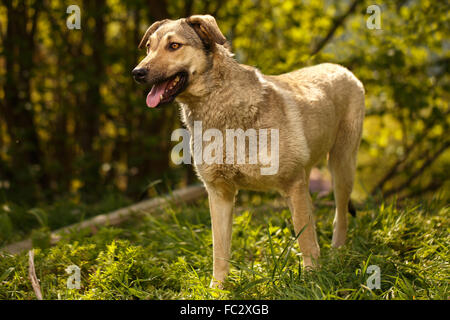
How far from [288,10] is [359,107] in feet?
12.5

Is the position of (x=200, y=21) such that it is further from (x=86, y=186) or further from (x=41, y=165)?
(x=41, y=165)

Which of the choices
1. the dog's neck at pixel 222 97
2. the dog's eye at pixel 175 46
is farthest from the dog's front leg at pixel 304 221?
the dog's eye at pixel 175 46

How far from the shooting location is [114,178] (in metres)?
9.34

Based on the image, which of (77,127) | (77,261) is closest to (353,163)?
(77,261)

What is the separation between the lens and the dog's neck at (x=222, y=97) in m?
3.67

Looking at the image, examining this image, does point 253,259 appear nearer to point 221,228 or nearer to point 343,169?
point 221,228

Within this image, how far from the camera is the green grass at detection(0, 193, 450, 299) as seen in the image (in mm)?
3477

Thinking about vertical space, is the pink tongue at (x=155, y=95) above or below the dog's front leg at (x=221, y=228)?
above

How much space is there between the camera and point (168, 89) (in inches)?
140

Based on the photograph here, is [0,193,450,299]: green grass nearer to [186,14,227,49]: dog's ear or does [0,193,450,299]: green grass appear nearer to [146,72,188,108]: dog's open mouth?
[146,72,188,108]: dog's open mouth

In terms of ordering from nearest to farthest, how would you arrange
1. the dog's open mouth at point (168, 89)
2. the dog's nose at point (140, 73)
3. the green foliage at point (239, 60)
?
the dog's nose at point (140, 73), the dog's open mouth at point (168, 89), the green foliage at point (239, 60)

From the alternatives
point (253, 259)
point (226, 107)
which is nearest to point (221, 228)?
point (253, 259)

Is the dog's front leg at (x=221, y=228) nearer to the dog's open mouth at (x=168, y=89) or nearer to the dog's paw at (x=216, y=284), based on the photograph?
the dog's paw at (x=216, y=284)

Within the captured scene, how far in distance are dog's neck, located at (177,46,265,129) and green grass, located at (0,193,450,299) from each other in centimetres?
110
